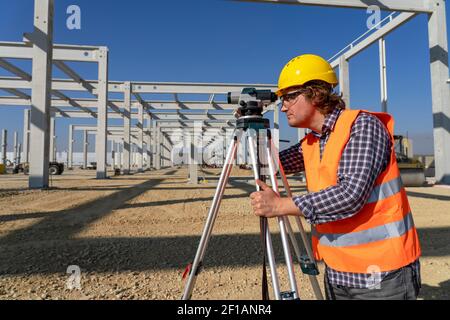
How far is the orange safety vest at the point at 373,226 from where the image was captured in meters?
1.17

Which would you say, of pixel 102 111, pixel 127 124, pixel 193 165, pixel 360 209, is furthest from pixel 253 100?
pixel 127 124

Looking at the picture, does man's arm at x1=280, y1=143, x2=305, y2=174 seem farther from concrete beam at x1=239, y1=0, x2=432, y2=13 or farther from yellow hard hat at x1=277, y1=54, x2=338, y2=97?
concrete beam at x1=239, y1=0, x2=432, y2=13

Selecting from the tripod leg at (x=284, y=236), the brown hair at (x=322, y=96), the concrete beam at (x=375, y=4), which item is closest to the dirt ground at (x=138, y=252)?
the tripod leg at (x=284, y=236)

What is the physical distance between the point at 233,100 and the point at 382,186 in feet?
2.89

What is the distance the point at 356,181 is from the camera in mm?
1092

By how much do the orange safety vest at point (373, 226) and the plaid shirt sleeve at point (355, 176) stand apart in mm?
48

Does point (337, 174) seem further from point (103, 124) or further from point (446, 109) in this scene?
point (103, 124)

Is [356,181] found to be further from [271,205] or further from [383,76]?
[383,76]

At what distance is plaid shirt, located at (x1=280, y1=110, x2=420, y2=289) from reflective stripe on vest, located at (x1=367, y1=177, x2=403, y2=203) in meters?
0.05

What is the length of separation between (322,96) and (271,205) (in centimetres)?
57

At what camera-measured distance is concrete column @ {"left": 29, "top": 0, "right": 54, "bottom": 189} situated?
Result: 28.8 ft

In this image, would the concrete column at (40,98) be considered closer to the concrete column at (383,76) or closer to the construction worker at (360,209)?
the construction worker at (360,209)
